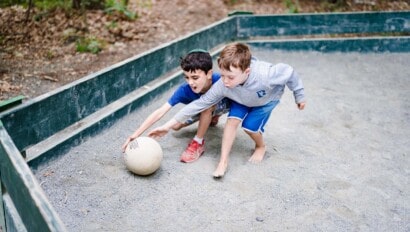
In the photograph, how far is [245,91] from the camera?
11.8 feet

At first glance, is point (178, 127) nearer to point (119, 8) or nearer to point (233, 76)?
point (233, 76)

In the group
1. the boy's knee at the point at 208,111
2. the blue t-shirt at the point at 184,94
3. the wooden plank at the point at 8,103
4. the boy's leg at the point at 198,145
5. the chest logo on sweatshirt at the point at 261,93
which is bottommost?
the boy's leg at the point at 198,145

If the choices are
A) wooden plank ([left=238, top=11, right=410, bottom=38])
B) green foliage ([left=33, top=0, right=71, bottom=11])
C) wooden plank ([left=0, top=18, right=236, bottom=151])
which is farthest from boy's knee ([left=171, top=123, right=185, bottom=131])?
green foliage ([left=33, top=0, right=71, bottom=11])

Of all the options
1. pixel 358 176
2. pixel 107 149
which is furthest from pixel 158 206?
pixel 358 176

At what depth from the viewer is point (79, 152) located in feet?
12.7

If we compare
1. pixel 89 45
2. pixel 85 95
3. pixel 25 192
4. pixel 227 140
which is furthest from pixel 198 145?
pixel 89 45

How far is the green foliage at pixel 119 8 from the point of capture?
24.0 ft

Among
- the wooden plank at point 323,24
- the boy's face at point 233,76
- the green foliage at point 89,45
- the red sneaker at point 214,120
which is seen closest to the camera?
the boy's face at point 233,76

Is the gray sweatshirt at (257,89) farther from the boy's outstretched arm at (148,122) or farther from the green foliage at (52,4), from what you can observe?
the green foliage at (52,4)

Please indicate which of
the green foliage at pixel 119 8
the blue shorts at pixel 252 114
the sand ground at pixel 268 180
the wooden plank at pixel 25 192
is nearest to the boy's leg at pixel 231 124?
the blue shorts at pixel 252 114

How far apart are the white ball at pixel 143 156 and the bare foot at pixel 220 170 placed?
420 mm

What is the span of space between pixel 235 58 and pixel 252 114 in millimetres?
522

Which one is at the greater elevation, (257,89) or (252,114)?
(257,89)

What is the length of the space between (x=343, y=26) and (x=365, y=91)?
164 centimetres
